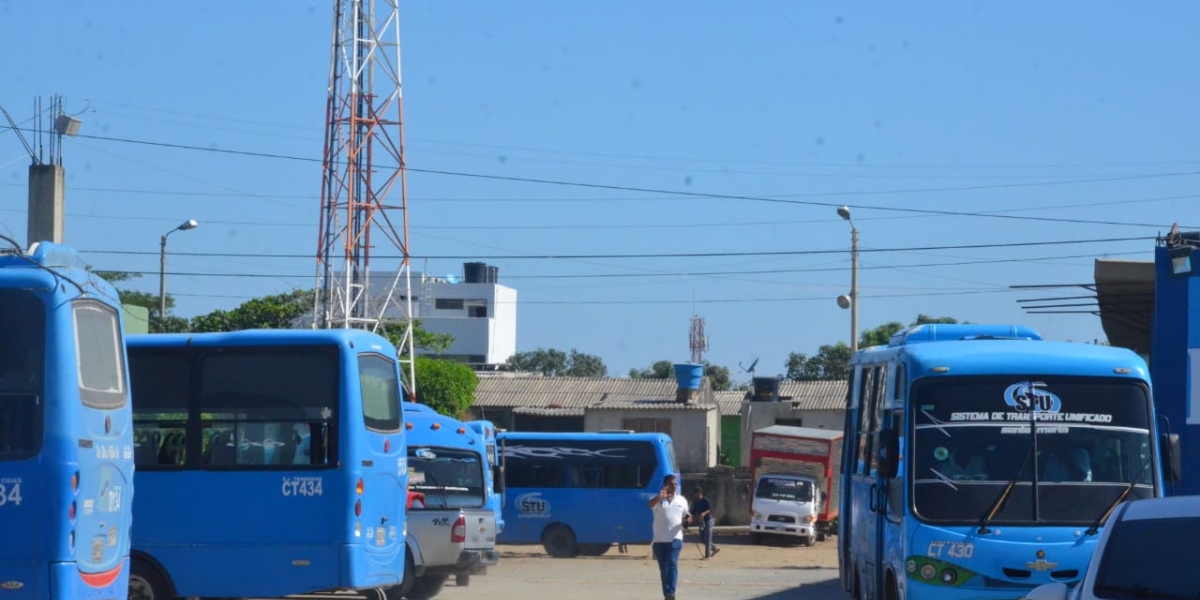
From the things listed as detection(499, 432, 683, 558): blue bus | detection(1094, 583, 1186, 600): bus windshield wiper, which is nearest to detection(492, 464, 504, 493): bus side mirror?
detection(499, 432, 683, 558): blue bus

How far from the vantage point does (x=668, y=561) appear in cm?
1781

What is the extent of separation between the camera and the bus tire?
20.2 m

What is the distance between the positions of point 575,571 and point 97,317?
18427 mm

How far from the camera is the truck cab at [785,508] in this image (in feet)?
129

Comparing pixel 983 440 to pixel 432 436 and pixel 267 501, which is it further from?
pixel 432 436

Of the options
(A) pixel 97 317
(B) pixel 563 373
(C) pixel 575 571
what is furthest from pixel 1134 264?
(B) pixel 563 373

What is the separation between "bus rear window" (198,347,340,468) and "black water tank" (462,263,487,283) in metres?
92.9

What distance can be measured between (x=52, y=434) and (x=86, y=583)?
1121mm

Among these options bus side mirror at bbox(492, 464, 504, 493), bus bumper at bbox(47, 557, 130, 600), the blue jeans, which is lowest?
the blue jeans

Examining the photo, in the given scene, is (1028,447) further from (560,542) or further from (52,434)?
(560,542)

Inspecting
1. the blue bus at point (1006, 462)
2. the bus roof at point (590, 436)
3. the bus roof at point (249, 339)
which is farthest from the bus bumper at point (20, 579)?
the bus roof at point (590, 436)

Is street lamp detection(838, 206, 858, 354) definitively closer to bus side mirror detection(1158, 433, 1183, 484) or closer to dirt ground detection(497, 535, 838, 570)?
dirt ground detection(497, 535, 838, 570)

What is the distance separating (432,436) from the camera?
21.7 metres

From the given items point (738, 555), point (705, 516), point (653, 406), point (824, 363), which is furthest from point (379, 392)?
point (824, 363)
